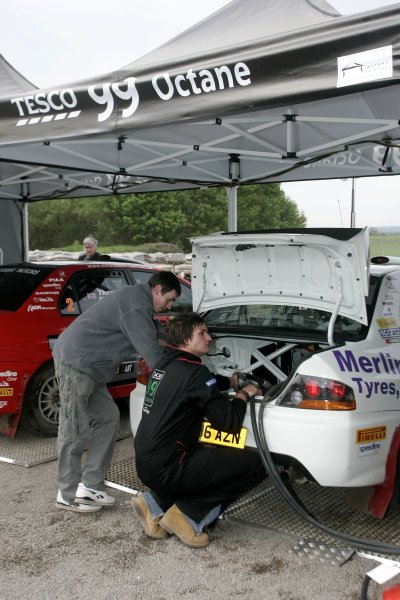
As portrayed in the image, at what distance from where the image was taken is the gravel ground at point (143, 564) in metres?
2.98

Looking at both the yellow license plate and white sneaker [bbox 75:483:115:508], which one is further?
white sneaker [bbox 75:483:115:508]

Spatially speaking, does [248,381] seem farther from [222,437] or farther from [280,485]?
[280,485]

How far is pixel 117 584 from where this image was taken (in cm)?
306

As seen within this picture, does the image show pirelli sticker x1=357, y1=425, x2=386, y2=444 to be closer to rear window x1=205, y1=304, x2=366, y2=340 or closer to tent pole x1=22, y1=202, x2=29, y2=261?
rear window x1=205, y1=304, x2=366, y2=340

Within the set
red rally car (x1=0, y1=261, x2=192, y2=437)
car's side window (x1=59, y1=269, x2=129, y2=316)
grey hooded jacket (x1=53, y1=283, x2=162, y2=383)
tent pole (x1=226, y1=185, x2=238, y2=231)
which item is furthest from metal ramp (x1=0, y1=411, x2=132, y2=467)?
tent pole (x1=226, y1=185, x2=238, y2=231)

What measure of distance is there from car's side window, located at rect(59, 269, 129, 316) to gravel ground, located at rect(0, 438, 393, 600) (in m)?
2.15

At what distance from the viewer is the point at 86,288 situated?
5918mm

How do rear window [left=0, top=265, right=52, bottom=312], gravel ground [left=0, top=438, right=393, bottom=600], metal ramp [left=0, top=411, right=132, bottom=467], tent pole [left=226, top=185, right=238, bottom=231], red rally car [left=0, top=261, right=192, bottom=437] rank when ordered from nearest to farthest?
gravel ground [left=0, top=438, right=393, bottom=600]
metal ramp [left=0, top=411, right=132, bottom=467]
red rally car [left=0, top=261, right=192, bottom=437]
rear window [left=0, top=265, right=52, bottom=312]
tent pole [left=226, top=185, right=238, bottom=231]

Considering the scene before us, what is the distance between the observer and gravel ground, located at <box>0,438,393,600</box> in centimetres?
298

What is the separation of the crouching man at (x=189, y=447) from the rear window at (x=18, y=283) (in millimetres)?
2304

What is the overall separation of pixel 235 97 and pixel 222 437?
2.06 m

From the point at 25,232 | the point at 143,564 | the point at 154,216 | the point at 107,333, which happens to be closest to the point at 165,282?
the point at 107,333

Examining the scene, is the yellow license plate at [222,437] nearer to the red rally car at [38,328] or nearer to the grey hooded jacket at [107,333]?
the grey hooded jacket at [107,333]

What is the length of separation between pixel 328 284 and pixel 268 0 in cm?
239
